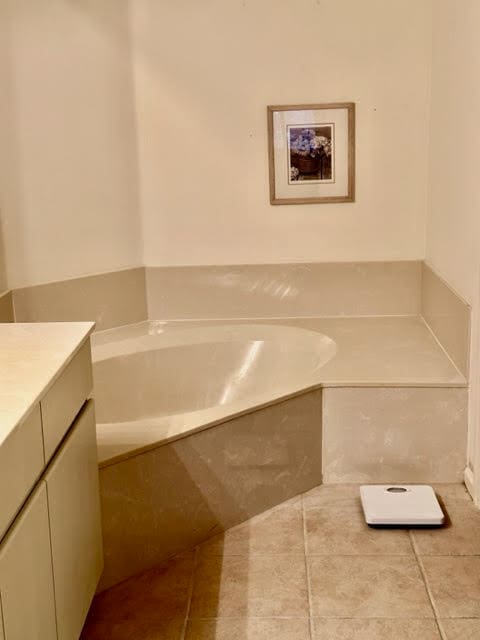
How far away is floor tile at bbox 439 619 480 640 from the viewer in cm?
190

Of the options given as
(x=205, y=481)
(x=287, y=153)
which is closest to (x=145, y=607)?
(x=205, y=481)

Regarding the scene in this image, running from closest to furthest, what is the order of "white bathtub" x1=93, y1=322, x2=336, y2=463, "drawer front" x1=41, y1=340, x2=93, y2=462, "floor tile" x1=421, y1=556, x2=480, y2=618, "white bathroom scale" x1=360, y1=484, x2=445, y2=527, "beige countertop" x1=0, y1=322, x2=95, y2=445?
1. "beige countertop" x1=0, y1=322, x2=95, y2=445
2. "drawer front" x1=41, y1=340, x2=93, y2=462
3. "floor tile" x1=421, y1=556, x2=480, y2=618
4. "white bathroom scale" x1=360, y1=484, x2=445, y2=527
5. "white bathtub" x1=93, y1=322, x2=336, y2=463

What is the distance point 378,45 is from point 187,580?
89.8 inches

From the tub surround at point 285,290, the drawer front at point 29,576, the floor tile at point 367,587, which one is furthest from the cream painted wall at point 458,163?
the drawer front at point 29,576

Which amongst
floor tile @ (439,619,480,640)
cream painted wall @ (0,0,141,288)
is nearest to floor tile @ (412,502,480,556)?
floor tile @ (439,619,480,640)

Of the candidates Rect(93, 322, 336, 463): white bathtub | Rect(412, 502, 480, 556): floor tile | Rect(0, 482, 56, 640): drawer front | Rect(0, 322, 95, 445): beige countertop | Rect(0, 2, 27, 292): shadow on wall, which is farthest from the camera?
Rect(93, 322, 336, 463): white bathtub

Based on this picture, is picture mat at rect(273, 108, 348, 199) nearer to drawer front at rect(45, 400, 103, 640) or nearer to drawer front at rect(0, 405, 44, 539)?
drawer front at rect(45, 400, 103, 640)

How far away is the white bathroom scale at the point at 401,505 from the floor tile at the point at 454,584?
176 millimetres

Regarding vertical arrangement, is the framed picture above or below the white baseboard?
above

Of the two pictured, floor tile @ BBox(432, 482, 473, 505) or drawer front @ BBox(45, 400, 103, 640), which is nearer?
drawer front @ BBox(45, 400, 103, 640)

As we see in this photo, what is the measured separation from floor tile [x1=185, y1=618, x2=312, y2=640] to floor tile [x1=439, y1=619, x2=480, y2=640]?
35cm

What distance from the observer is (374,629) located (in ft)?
6.40

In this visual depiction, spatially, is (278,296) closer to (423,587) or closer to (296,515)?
(296,515)

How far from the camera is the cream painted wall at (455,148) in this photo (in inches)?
99.0
